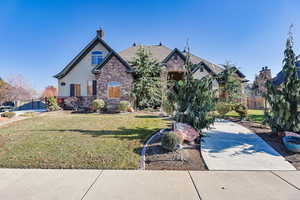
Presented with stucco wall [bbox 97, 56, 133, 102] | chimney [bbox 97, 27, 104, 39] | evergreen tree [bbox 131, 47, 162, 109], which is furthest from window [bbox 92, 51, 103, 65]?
evergreen tree [bbox 131, 47, 162, 109]

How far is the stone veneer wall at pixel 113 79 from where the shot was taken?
610 inches

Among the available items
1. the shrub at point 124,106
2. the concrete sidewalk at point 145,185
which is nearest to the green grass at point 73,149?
the concrete sidewalk at point 145,185

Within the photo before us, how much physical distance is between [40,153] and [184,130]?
5.07 m

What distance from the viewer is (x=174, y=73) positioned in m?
18.2

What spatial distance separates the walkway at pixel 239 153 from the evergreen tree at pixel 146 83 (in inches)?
349

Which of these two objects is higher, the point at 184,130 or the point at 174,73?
the point at 174,73

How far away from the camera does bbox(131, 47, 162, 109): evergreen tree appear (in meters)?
15.4

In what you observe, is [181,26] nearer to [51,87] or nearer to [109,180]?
[109,180]

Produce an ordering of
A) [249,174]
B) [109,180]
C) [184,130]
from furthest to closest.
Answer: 1. [184,130]
2. [249,174]
3. [109,180]

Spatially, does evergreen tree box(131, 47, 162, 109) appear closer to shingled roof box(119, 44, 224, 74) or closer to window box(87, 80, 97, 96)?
shingled roof box(119, 44, 224, 74)

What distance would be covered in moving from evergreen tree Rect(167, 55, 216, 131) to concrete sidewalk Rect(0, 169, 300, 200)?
287 centimetres

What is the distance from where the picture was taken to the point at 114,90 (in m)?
15.8

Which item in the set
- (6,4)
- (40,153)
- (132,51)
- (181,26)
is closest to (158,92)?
(181,26)

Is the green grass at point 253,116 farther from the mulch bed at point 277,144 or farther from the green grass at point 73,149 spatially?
the green grass at point 73,149
